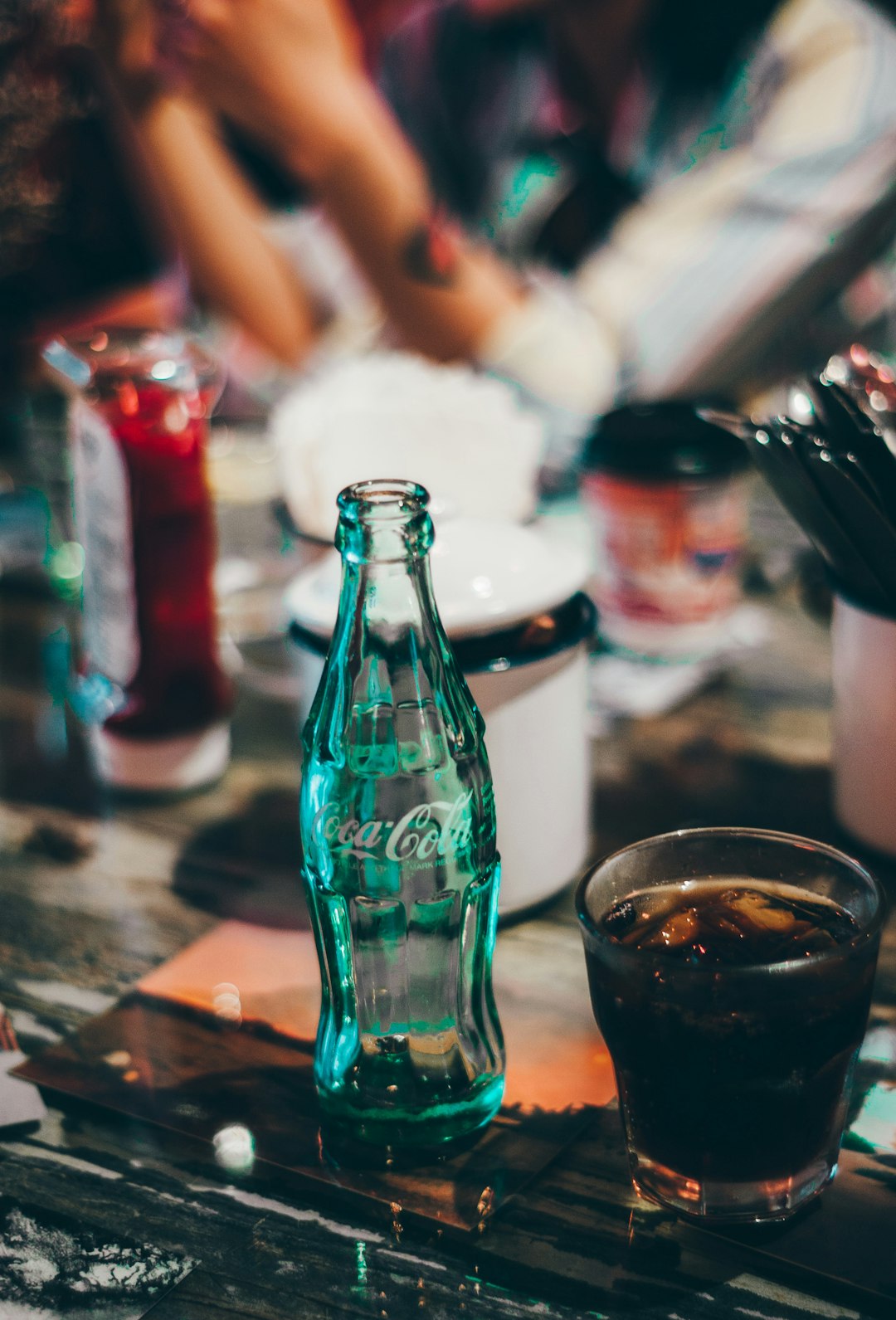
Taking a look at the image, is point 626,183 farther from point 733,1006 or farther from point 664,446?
point 733,1006

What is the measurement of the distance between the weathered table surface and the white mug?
0.03m

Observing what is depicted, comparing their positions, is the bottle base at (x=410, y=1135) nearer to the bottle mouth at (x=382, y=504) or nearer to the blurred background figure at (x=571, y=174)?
the bottle mouth at (x=382, y=504)

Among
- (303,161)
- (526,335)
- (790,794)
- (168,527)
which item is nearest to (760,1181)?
(790,794)

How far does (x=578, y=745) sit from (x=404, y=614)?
25cm

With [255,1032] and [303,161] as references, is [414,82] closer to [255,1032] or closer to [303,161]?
[303,161]

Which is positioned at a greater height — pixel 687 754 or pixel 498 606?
pixel 498 606

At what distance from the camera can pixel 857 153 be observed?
4.87 feet

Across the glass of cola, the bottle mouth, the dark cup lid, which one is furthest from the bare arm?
the glass of cola

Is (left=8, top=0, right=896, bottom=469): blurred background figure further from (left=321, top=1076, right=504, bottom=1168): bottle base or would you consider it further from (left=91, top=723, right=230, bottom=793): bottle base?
(left=321, top=1076, right=504, bottom=1168): bottle base

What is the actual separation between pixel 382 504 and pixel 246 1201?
299 mm

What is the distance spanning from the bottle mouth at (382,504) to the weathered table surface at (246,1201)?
0.95ft

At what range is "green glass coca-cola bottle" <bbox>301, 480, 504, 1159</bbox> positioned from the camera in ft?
1.67

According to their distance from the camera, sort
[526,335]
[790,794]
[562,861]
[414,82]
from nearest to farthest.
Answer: [562,861]
[790,794]
[526,335]
[414,82]

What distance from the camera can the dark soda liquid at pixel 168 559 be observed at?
0.81 m
